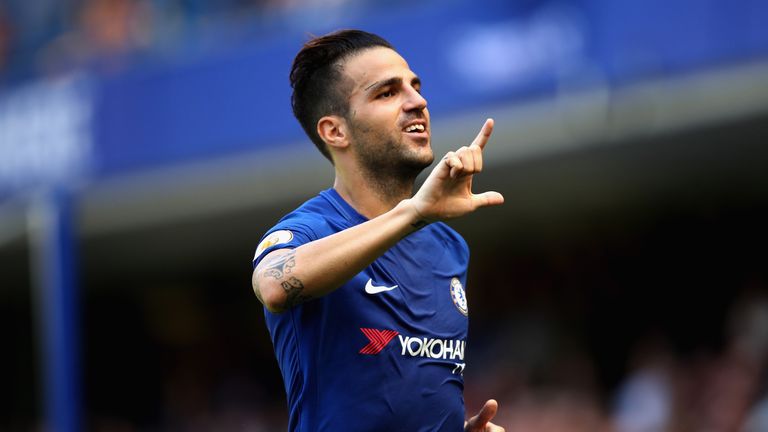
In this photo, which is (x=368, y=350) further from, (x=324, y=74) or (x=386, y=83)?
(x=324, y=74)

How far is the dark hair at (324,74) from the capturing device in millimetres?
4355

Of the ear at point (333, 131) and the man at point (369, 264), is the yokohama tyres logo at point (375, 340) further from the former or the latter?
the ear at point (333, 131)

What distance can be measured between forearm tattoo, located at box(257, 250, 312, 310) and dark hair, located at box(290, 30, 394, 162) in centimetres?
79

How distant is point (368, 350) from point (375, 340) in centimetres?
4

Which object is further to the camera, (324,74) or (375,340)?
(324,74)

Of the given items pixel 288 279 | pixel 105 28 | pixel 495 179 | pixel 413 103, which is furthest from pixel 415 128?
pixel 105 28

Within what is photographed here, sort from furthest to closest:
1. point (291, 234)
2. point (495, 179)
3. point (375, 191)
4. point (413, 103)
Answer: point (495, 179) → point (375, 191) → point (413, 103) → point (291, 234)

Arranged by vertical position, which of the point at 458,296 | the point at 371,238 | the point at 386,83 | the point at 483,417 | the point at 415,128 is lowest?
the point at 483,417

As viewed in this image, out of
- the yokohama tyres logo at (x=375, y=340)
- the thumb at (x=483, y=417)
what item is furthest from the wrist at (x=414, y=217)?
the thumb at (x=483, y=417)

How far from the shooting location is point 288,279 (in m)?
3.66

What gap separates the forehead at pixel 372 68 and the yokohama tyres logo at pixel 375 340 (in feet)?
2.88

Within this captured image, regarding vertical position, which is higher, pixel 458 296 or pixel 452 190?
pixel 452 190

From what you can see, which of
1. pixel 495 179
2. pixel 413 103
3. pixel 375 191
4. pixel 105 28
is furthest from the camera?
pixel 105 28

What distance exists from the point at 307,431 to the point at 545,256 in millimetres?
8416
